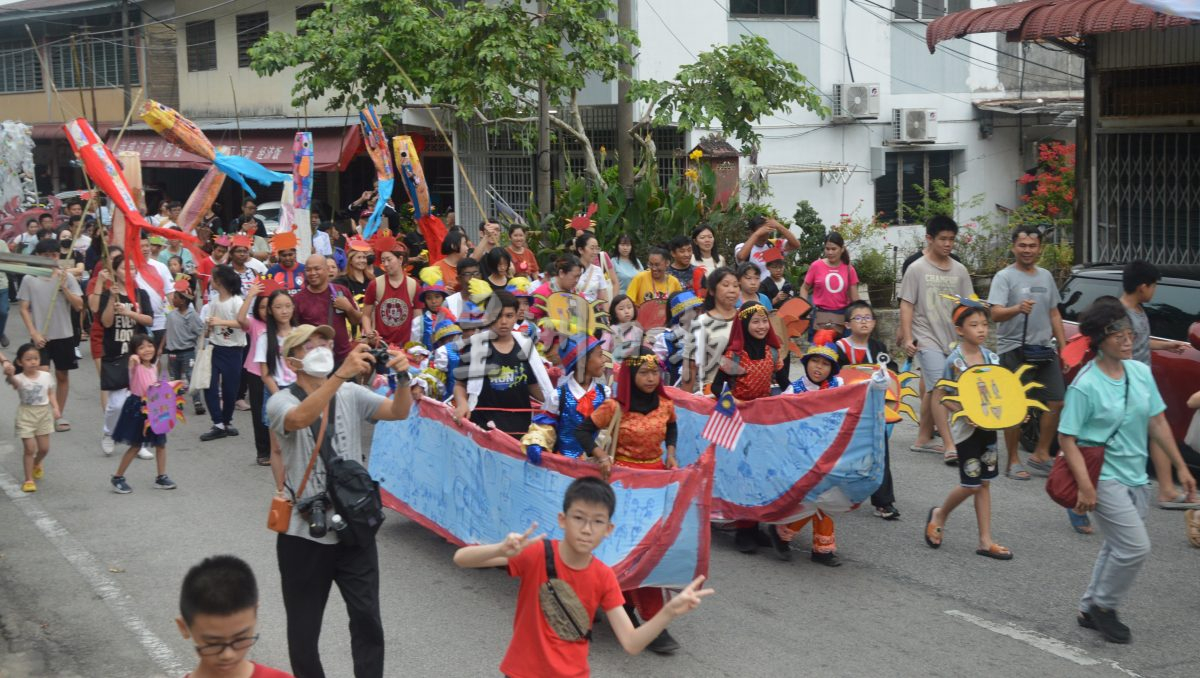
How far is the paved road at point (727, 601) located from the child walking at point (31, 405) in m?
0.51

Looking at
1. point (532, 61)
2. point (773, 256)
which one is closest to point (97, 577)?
point (773, 256)

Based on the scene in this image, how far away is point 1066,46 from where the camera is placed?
13109 millimetres

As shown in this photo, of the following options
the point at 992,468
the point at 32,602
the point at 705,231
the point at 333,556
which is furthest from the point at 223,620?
the point at 705,231

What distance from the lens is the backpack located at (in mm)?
5074

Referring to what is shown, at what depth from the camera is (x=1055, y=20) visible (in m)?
11.6

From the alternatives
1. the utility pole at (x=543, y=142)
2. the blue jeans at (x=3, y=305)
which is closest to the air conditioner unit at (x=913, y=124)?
the utility pole at (x=543, y=142)

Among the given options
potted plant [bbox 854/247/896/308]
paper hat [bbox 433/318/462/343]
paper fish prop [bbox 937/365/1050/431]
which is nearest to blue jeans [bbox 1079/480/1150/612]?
paper fish prop [bbox 937/365/1050/431]

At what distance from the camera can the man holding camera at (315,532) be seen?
16.9 ft

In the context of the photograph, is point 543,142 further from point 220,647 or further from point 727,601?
point 220,647

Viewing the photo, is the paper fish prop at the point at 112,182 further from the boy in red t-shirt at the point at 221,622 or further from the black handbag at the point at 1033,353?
the boy in red t-shirt at the point at 221,622

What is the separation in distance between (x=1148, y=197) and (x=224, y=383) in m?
9.48

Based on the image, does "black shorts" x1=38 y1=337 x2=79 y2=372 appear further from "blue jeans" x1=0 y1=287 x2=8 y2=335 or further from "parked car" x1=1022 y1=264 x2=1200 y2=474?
"parked car" x1=1022 y1=264 x2=1200 y2=474

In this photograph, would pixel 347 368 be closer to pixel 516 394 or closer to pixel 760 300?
pixel 516 394

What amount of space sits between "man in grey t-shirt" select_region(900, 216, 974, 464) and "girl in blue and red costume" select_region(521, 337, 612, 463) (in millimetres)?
3143
